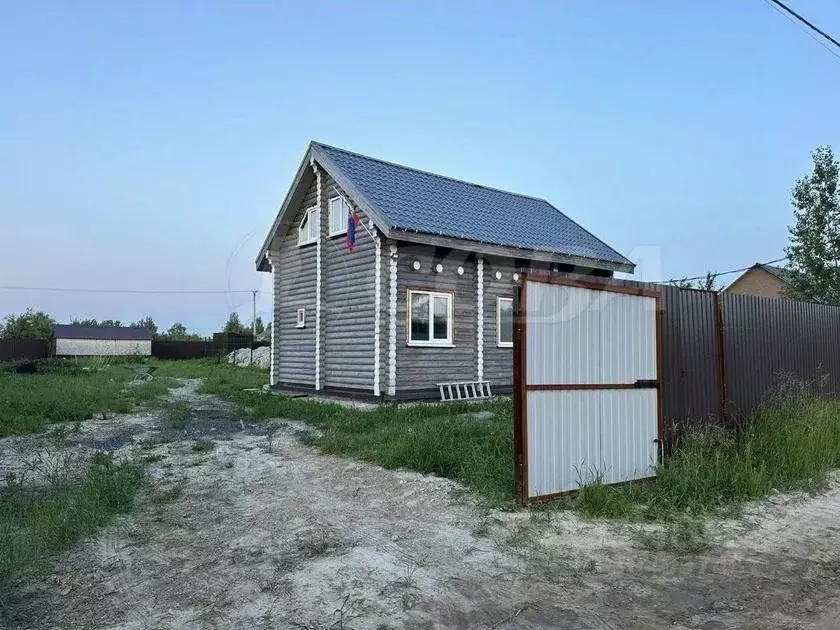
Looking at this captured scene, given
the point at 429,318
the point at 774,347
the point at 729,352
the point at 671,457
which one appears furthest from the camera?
the point at 429,318

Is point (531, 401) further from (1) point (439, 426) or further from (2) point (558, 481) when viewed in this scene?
(1) point (439, 426)

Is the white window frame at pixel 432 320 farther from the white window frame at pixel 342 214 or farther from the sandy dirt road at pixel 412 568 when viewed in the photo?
the sandy dirt road at pixel 412 568

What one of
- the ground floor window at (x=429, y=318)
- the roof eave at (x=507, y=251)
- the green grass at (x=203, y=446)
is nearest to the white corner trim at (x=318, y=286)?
the ground floor window at (x=429, y=318)

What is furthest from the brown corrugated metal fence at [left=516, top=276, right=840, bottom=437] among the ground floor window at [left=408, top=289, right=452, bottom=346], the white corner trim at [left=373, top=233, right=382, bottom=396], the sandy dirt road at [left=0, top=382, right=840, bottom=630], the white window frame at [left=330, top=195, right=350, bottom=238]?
the white window frame at [left=330, top=195, right=350, bottom=238]

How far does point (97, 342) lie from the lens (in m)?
49.7

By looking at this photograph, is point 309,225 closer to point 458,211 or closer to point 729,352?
point 458,211

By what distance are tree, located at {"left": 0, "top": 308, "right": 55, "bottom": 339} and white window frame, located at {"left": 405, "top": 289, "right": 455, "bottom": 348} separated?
49.3m

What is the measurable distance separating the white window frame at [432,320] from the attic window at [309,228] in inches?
135

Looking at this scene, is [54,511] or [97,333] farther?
[97,333]

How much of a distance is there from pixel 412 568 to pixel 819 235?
21098 mm

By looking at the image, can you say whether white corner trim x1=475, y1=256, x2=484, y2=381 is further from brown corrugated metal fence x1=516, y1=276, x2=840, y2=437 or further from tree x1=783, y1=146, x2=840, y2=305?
tree x1=783, y1=146, x2=840, y2=305

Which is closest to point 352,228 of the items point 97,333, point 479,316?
point 479,316

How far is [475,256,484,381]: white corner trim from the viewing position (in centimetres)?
1348

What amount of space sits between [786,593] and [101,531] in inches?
195
